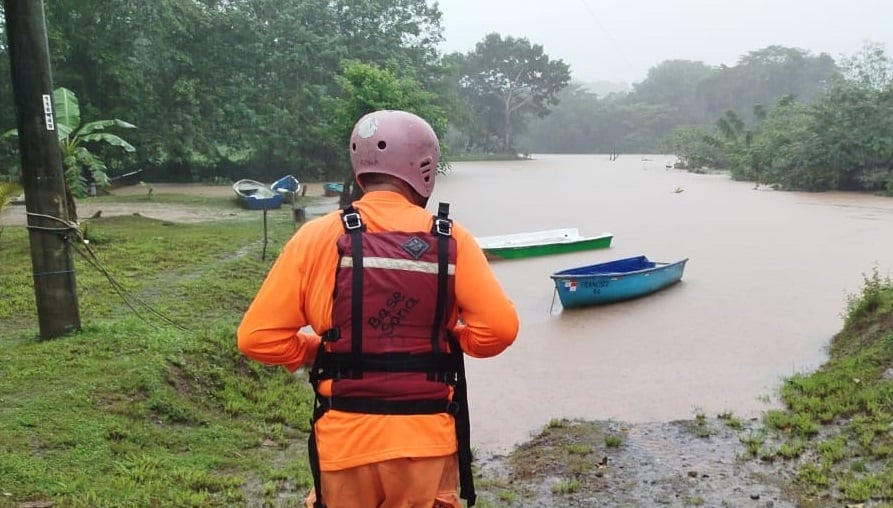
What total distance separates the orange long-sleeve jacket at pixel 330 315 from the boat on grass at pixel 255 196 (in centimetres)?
1566

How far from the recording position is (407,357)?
157 centimetres

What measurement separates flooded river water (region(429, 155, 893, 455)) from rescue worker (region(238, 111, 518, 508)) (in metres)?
3.37

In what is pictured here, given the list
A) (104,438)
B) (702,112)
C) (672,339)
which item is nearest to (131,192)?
(672,339)

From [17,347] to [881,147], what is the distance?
27.7 m

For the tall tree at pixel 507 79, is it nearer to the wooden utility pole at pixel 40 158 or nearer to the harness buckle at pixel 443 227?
the wooden utility pole at pixel 40 158

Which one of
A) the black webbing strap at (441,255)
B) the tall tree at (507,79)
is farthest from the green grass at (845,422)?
the tall tree at (507,79)

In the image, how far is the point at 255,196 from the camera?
18297mm

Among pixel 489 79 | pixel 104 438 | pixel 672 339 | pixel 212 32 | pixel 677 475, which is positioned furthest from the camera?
pixel 489 79

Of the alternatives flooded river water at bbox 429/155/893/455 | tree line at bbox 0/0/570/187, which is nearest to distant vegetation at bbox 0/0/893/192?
tree line at bbox 0/0/570/187

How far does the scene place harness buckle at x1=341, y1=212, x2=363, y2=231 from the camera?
1.54 metres

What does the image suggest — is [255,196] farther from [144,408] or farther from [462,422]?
[462,422]

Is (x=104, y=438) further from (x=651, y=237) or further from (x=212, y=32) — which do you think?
(x=212, y=32)

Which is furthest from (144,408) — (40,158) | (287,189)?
(287,189)

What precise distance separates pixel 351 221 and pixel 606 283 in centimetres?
872
